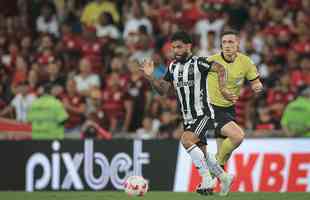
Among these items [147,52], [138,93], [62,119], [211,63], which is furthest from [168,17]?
[211,63]

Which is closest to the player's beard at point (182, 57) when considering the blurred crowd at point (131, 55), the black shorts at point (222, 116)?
the black shorts at point (222, 116)

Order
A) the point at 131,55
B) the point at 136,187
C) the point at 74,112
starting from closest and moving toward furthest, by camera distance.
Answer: the point at 136,187, the point at 74,112, the point at 131,55

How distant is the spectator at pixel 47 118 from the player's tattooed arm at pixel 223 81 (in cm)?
649

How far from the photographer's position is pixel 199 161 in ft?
41.8

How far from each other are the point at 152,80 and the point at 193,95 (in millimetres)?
570

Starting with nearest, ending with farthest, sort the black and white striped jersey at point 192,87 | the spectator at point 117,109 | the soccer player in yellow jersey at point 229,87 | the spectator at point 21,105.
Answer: the black and white striped jersey at point 192,87
the soccer player in yellow jersey at point 229,87
the spectator at point 117,109
the spectator at point 21,105

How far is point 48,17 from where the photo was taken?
22.8 m

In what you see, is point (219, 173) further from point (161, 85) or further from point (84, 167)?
point (84, 167)

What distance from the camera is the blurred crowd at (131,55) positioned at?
19.3 m

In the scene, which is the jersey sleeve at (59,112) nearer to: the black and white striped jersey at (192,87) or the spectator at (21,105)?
the spectator at (21,105)

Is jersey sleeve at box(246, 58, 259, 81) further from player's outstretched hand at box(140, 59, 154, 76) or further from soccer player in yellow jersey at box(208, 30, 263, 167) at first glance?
player's outstretched hand at box(140, 59, 154, 76)

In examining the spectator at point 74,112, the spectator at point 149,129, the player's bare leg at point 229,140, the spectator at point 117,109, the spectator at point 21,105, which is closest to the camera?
the player's bare leg at point 229,140

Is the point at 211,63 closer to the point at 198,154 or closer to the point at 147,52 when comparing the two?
the point at 198,154

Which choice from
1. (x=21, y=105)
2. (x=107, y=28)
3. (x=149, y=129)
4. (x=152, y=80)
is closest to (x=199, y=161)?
(x=152, y=80)
